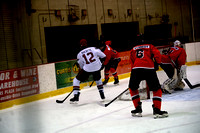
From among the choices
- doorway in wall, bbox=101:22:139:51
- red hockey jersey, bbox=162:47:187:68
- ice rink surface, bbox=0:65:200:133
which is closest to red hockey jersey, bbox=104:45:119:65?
ice rink surface, bbox=0:65:200:133

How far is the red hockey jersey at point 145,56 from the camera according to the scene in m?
3.98

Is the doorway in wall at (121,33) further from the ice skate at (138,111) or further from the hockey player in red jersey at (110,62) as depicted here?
the ice skate at (138,111)

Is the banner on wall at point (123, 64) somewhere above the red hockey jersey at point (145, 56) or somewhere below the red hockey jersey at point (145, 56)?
below

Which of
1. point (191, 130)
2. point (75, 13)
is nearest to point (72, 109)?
point (191, 130)

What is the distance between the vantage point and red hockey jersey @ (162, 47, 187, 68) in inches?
234

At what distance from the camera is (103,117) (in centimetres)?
448

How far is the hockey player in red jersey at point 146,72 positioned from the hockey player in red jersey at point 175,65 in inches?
77.0

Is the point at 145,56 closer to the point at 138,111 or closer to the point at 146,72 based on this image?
the point at 146,72

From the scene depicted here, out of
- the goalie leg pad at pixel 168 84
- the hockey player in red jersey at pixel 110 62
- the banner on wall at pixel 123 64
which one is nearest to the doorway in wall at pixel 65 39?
the banner on wall at pixel 123 64

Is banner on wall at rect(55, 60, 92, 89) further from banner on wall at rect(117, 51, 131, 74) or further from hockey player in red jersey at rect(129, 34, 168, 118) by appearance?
hockey player in red jersey at rect(129, 34, 168, 118)

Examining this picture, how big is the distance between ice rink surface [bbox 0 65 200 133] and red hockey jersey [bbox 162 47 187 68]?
0.61 meters

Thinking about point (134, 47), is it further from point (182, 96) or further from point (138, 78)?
point (182, 96)

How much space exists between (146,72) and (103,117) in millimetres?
1039

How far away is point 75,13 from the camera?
10523 millimetres
